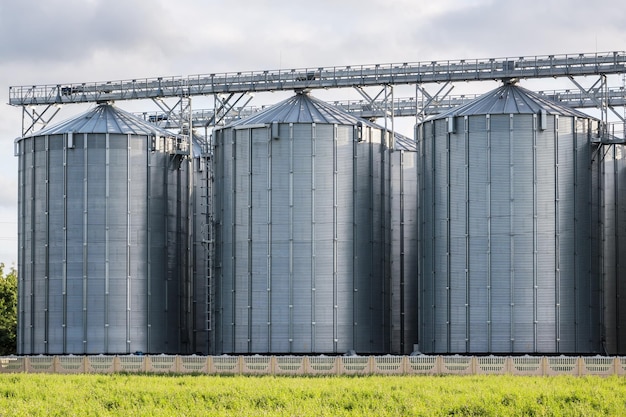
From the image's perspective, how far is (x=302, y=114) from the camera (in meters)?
85.2

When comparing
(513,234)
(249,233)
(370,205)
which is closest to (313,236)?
(249,233)

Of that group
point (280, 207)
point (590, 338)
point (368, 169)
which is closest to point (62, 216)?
point (280, 207)

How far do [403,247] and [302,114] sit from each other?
43.9 ft

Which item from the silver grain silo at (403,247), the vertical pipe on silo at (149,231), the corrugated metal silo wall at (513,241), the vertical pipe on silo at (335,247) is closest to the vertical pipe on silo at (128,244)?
the vertical pipe on silo at (149,231)

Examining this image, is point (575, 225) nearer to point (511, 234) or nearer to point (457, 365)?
point (511, 234)

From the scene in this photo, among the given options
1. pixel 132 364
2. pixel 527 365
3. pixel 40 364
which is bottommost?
pixel 40 364

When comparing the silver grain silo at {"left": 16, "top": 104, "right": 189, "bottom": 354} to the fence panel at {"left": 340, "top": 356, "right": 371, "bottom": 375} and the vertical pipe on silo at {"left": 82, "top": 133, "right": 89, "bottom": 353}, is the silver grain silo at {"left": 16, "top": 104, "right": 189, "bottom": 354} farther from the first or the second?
the fence panel at {"left": 340, "top": 356, "right": 371, "bottom": 375}

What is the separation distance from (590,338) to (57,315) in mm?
35442

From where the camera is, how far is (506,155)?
261 ft

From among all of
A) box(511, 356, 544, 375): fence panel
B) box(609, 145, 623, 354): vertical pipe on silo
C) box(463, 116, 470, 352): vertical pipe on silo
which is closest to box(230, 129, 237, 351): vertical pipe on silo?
box(463, 116, 470, 352): vertical pipe on silo

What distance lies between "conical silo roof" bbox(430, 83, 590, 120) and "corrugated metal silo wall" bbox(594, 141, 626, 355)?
418 centimetres

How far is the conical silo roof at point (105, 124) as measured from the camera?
8931 cm

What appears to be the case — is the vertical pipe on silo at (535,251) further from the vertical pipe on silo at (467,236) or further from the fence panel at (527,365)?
the fence panel at (527,365)

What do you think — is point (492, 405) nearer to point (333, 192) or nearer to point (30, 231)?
point (333, 192)
